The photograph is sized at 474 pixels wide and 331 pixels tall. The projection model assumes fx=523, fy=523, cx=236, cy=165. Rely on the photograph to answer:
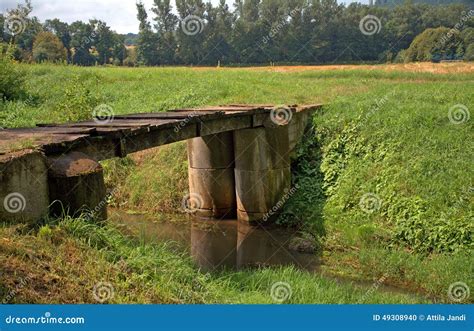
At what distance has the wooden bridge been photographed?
21.0 ft

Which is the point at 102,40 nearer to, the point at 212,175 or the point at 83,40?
the point at 83,40

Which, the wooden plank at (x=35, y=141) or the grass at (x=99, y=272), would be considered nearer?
the grass at (x=99, y=272)

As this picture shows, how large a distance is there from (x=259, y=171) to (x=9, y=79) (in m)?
15.0

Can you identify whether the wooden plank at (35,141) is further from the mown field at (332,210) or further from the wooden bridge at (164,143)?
the mown field at (332,210)

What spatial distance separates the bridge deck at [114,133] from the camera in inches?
279

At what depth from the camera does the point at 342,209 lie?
1330 cm

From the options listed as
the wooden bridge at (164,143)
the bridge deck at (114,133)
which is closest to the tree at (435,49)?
the wooden bridge at (164,143)

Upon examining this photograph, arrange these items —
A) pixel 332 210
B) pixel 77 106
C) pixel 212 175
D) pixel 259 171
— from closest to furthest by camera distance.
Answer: pixel 332 210 → pixel 259 171 → pixel 212 175 → pixel 77 106

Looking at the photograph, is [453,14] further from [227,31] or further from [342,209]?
[342,209]

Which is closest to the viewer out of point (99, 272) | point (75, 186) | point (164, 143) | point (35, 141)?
point (99, 272)

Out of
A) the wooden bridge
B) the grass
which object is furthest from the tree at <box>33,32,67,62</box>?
the grass

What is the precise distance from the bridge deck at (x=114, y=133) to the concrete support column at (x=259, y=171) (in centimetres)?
139

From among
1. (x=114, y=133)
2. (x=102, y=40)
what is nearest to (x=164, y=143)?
(x=114, y=133)

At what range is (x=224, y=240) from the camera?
13.1 metres
